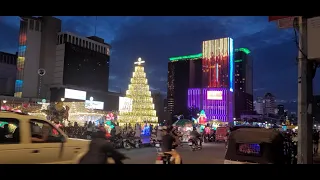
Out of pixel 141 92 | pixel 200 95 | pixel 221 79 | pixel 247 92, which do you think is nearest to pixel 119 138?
pixel 141 92

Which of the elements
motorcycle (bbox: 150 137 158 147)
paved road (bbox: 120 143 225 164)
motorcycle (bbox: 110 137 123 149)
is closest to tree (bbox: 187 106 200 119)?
motorcycle (bbox: 150 137 158 147)

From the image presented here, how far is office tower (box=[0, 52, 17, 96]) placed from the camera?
3189 inches

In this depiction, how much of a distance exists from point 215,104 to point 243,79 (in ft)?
172

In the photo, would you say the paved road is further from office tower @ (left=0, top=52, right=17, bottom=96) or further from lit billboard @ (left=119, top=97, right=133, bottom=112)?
office tower @ (left=0, top=52, right=17, bottom=96)

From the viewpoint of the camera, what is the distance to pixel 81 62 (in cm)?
8869

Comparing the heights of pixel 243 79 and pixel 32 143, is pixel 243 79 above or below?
above

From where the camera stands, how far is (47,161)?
7.25m

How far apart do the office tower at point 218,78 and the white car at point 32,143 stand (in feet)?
319

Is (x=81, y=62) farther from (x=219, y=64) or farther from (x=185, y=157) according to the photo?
(x=185, y=157)

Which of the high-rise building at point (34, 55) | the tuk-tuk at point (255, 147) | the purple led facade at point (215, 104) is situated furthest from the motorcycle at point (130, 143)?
the purple led facade at point (215, 104)

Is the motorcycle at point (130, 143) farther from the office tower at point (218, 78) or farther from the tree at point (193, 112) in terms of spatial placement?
the office tower at point (218, 78)

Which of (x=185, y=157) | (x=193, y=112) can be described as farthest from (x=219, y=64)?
(x=185, y=157)

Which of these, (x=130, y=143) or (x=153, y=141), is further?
(x=153, y=141)
